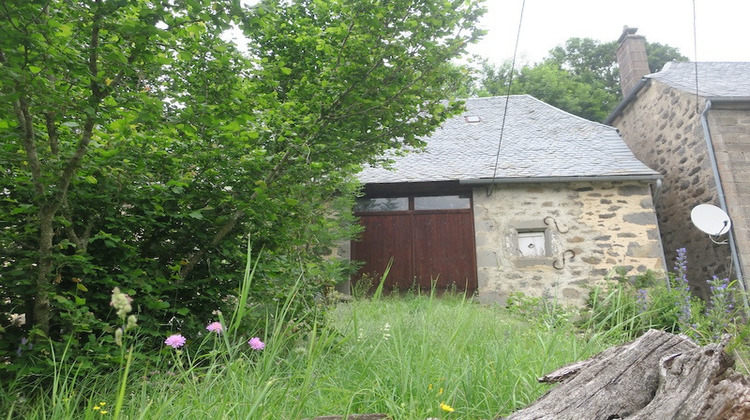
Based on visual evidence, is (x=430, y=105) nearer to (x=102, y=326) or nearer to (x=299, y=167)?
(x=299, y=167)

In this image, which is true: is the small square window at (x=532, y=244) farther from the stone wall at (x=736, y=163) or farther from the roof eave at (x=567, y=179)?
the stone wall at (x=736, y=163)

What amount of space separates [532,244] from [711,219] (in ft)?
8.85

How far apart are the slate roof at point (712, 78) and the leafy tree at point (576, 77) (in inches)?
300

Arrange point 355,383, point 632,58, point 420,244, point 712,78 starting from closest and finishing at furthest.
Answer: point 355,383 → point 420,244 → point 712,78 → point 632,58

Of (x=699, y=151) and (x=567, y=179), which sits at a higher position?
(x=699, y=151)

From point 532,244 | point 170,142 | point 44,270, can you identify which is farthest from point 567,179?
point 44,270

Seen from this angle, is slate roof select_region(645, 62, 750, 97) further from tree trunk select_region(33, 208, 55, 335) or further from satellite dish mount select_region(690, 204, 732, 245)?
tree trunk select_region(33, 208, 55, 335)

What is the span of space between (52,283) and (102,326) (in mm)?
404

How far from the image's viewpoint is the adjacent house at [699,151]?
291 inches

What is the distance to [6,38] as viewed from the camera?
176cm

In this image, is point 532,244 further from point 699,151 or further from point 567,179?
point 699,151

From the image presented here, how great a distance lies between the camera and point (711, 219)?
23.2ft

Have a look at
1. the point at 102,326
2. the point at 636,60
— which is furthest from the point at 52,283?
the point at 636,60

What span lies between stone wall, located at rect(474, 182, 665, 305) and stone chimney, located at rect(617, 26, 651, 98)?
13.4 ft
